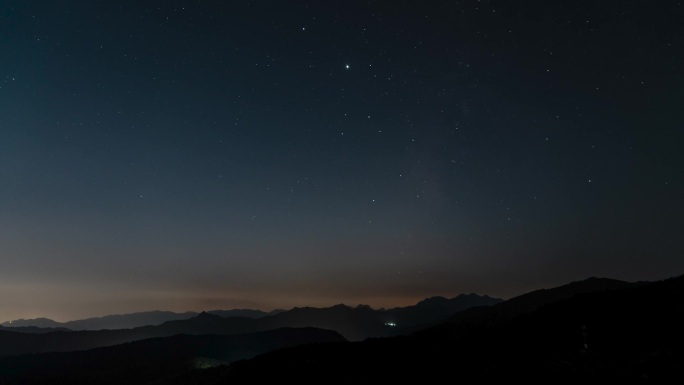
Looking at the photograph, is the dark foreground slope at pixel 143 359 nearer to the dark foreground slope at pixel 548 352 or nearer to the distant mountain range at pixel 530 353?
the distant mountain range at pixel 530 353

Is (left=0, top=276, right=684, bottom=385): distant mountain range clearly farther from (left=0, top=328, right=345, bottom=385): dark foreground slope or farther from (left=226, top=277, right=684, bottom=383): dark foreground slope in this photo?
(left=0, top=328, right=345, bottom=385): dark foreground slope

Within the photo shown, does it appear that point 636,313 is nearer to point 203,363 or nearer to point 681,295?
point 681,295

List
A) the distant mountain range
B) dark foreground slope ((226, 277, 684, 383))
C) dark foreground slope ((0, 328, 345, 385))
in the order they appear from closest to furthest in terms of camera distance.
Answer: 1. dark foreground slope ((226, 277, 684, 383))
2. the distant mountain range
3. dark foreground slope ((0, 328, 345, 385))

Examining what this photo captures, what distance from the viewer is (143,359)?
81.0 meters

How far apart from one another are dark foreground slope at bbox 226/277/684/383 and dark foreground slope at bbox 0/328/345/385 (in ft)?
75.3

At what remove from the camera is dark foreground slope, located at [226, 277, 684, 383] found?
19.1 metres

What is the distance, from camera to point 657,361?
1839 centimetres

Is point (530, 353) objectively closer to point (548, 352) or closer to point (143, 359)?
point (548, 352)

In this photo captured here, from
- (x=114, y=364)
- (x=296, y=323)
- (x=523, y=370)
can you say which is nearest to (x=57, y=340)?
(x=114, y=364)

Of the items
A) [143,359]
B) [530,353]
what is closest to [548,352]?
[530,353]

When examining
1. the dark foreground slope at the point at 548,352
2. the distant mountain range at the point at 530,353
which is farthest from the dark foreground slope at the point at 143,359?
the dark foreground slope at the point at 548,352

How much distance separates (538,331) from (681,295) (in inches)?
370

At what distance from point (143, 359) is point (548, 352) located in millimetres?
80399

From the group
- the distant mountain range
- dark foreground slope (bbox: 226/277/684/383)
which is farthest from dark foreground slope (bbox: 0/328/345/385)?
dark foreground slope (bbox: 226/277/684/383)
